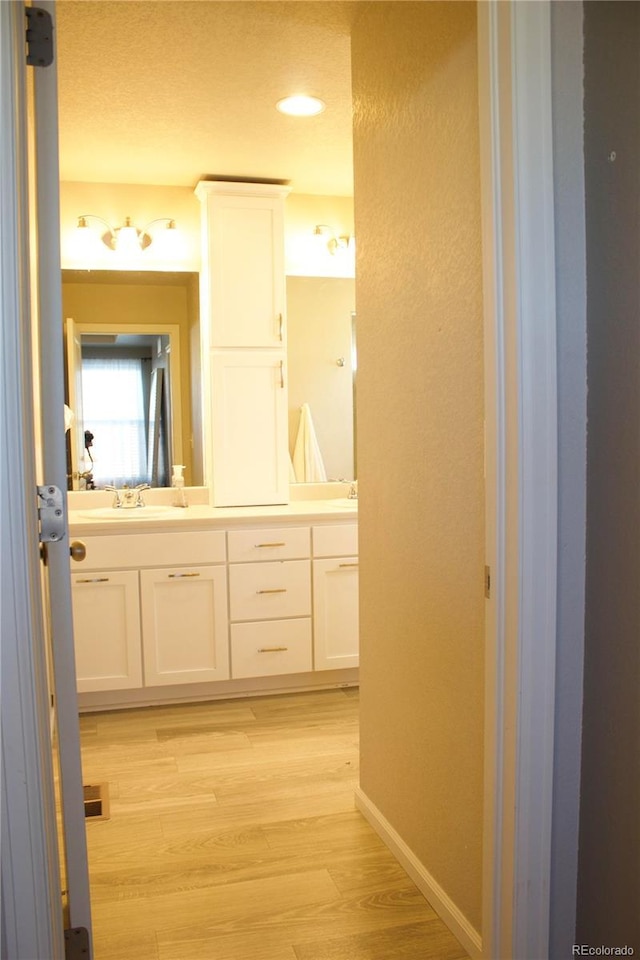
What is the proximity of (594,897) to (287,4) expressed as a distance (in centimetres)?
227

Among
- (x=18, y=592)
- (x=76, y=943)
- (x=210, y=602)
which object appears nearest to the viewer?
(x=18, y=592)

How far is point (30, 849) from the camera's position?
129 cm

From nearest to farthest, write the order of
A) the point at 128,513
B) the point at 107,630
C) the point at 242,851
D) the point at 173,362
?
the point at 242,851, the point at 107,630, the point at 128,513, the point at 173,362

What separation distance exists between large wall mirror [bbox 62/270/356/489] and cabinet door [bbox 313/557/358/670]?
2.47 feet

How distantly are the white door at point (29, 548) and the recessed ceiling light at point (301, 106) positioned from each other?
1670mm

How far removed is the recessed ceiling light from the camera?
117 inches

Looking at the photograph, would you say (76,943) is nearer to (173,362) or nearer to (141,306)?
(173,362)

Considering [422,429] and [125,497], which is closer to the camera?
[422,429]

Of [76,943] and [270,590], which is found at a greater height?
[270,590]

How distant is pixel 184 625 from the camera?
358cm

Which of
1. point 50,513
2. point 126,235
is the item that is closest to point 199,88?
point 126,235

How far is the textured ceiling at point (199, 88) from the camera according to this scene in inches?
94.0

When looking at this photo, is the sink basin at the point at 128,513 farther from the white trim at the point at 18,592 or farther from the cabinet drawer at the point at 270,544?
the white trim at the point at 18,592

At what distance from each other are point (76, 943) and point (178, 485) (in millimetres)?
2625
